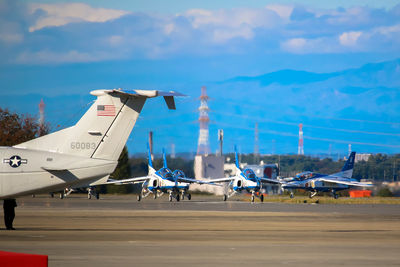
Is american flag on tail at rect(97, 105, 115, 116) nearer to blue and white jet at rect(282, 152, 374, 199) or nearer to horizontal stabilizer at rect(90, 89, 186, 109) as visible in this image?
horizontal stabilizer at rect(90, 89, 186, 109)

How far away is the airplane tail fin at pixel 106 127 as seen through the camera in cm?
2594

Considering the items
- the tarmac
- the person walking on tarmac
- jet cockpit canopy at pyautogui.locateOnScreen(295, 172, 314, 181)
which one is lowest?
the tarmac

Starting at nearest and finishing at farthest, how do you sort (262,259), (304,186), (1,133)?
(262,259), (1,133), (304,186)

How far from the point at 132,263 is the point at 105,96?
9948 mm

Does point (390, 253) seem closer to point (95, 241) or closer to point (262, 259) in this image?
point (262, 259)

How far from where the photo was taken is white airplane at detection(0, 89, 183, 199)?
25.5 meters

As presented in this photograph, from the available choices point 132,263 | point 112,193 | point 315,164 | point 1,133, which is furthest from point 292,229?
point 315,164

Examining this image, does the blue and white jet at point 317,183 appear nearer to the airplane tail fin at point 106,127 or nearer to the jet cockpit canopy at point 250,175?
the jet cockpit canopy at point 250,175

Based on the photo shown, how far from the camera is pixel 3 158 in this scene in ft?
83.5

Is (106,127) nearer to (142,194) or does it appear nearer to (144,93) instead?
(144,93)

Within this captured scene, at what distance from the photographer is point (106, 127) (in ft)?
85.3

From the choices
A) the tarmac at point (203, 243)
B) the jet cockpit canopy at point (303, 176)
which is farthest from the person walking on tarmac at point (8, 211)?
the jet cockpit canopy at point (303, 176)

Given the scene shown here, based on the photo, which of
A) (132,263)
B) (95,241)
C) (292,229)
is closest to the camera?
(132,263)

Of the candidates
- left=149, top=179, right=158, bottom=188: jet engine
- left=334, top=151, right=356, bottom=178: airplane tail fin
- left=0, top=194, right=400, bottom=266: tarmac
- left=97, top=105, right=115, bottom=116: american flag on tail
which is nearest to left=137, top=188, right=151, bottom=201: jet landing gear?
left=149, top=179, right=158, bottom=188: jet engine
